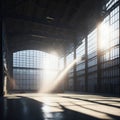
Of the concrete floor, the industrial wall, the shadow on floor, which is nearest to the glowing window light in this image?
the industrial wall

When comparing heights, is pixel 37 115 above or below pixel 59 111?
above

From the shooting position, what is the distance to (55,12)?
148ft

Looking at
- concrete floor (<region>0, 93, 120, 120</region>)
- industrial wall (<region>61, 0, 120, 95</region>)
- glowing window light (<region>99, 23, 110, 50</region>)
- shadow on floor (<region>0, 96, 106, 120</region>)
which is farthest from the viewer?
glowing window light (<region>99, 23, 110, 50</region>)

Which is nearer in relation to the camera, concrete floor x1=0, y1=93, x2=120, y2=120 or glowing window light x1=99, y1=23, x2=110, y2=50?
concrete floor x1=0, y1=93, x2=120, y2=120

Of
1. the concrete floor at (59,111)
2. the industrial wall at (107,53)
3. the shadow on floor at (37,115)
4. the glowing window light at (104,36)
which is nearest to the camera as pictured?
the shadow on floor at (37,115)

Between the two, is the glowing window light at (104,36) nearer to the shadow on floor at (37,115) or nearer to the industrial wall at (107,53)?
the industrial wall at (107,53)

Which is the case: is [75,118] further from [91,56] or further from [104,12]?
[91,56]

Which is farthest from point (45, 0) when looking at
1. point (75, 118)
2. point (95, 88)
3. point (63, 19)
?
point (75, 118)

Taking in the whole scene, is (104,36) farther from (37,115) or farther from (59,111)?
Answer: (37,115)

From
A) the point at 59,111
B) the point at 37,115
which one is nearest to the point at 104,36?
the point at 59,111

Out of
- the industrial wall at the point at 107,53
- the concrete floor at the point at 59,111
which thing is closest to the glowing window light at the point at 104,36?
the industrial wall at the point at 107,53

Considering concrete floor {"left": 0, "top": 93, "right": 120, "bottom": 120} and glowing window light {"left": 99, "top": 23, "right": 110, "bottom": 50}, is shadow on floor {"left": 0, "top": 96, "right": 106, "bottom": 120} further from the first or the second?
glowing window light {"left": 99, "top": 23, "right": 110, "bottom": 50}

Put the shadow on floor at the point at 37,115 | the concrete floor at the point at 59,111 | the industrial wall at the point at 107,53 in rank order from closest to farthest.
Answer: the shadow on floor at the point at 37,115 → the concrete floor at the point at 59,111 → the industrial wall at the point at 107,53

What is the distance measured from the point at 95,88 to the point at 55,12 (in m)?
16.5
